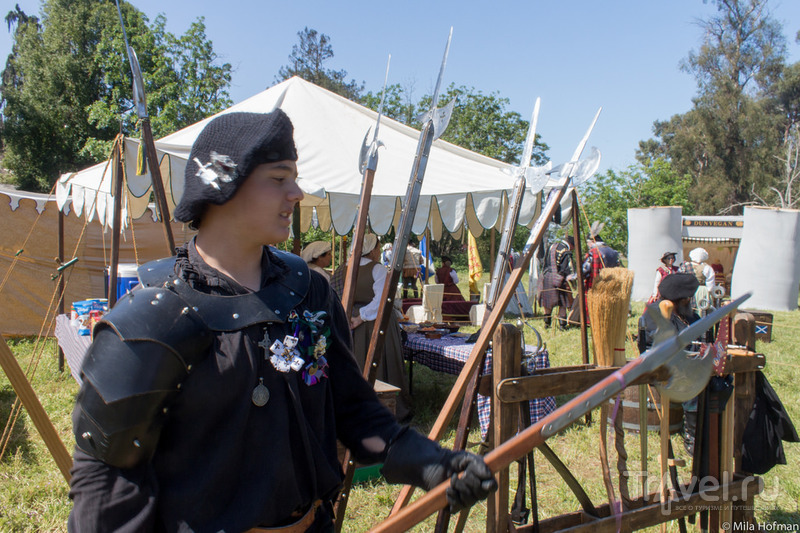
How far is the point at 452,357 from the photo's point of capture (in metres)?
4.98

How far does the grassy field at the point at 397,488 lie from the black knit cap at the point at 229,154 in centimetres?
284

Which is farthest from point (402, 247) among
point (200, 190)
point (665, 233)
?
point (665, 233)

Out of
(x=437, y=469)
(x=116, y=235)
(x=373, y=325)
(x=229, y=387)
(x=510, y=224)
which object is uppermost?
(x=510, y=224)

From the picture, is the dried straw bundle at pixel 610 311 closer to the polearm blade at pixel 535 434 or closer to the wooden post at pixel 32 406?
the polearm blade at pixel 535 434

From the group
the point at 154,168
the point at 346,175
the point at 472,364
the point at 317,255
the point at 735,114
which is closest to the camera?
the point at 472,364

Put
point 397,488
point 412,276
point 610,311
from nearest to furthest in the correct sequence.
→ point 610,311 → point 397,488 → point 412,276

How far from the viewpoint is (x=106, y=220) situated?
5973mm

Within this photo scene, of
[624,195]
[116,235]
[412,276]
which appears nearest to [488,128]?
[624,195]

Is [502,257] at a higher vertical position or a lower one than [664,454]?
higher

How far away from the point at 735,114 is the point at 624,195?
15.0 m

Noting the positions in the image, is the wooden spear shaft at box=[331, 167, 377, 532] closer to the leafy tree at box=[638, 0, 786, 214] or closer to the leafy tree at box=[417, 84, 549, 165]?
the leafy tree at box=[417, 84, 549, 165]

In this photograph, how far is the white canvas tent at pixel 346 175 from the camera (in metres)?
5.25

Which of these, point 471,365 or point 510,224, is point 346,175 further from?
point 471,365

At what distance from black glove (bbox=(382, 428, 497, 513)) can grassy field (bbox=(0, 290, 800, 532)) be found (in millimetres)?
2354
